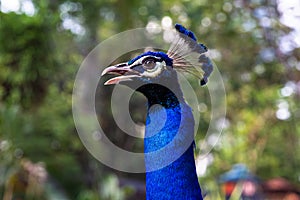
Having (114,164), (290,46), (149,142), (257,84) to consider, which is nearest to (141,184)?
(114,164)

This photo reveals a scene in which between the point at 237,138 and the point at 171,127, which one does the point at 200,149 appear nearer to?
the point at 237,138

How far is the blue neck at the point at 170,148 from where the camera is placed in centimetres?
134

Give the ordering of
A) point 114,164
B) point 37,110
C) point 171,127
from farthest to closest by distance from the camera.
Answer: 1. point 114,164
2. point 37,110
3. point 171,127

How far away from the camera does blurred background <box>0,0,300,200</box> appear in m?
4.12

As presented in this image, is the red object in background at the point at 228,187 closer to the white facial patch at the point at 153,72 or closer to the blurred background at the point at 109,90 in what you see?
the blurred background at the point at 109,90

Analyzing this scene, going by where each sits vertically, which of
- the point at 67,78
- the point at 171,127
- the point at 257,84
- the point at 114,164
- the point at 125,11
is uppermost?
the point at 125,11

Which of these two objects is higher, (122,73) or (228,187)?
(122,73)

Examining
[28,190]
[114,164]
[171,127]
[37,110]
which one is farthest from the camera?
[114,164]

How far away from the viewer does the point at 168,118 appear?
4.57 ft

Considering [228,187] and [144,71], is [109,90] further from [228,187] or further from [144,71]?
[144,71]

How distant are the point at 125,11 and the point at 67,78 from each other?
A: 1104 millimetres

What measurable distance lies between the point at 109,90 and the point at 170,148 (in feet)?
12.6

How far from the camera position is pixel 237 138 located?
203 inches

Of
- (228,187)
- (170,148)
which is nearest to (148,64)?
(170,148)
